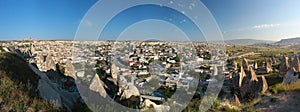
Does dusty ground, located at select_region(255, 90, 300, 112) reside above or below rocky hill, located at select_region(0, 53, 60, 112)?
below

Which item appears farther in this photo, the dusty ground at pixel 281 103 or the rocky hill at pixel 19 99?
the dusty ground at pixel 281 103

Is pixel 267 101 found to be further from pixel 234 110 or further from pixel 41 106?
pixel 41 106

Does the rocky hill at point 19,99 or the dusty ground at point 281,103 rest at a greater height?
the rocky hill at point 19,99

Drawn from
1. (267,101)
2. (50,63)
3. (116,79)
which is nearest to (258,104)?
(267,101)

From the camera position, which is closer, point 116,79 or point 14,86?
point 14,86

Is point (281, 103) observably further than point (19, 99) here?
Yes

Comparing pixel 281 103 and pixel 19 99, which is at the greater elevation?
pixel 19 99

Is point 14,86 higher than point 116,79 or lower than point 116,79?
higher

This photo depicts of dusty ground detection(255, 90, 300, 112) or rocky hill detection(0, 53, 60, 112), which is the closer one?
rocky hill detection(0, 53, 60, 112)
